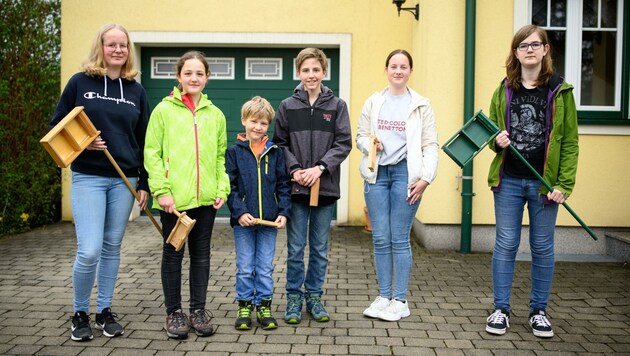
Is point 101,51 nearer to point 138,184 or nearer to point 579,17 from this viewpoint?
point 138,184

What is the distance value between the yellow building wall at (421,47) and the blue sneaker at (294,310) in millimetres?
3102

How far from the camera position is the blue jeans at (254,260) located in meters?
4.14

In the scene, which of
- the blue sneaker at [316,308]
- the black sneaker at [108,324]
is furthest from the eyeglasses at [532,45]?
the black sneaker at [108,324]

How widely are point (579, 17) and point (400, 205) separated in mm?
4112

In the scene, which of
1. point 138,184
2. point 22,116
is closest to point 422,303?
point 138,184

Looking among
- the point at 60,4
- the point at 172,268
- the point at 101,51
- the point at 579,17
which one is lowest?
the point at 172,268

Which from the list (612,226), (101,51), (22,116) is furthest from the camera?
(22,116)

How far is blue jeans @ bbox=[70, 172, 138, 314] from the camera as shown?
3.81 metres

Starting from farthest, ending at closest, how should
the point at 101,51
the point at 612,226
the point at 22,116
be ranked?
the point at 22,116
the point at 612,226
the point at 101,51

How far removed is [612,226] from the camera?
6.85 m

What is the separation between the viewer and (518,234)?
422cm

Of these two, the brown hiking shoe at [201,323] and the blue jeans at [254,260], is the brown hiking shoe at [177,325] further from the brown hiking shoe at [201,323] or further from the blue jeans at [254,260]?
the blue jeans at [254,260]

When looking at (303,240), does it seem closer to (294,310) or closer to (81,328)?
(294,310)

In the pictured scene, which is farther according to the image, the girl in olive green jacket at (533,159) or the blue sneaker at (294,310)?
the blue sneaker at (294,310)
